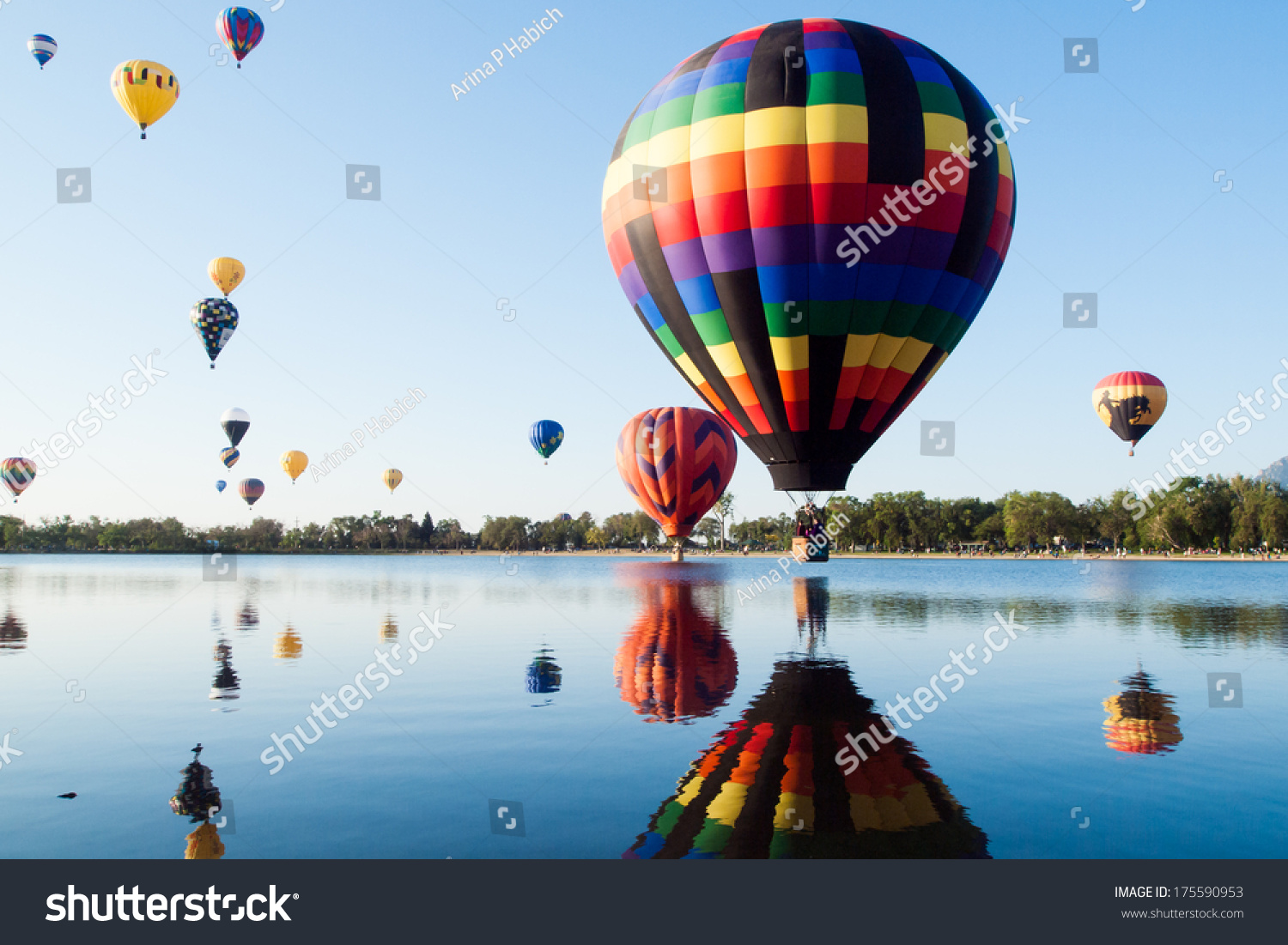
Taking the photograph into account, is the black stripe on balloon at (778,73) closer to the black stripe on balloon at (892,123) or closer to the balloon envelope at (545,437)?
the black stripe on balloon at (892,123)

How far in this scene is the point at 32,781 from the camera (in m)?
9.42

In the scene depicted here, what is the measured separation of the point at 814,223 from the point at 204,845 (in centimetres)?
1619

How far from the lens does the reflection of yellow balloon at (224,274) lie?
43.9 metres

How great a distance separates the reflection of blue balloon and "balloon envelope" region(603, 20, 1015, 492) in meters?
7.07

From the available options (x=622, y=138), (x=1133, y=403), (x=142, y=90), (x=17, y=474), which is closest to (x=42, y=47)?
(x=142, y=90)

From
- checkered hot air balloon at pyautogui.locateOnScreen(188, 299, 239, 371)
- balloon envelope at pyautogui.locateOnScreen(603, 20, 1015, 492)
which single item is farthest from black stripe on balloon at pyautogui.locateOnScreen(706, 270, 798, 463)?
checkered hot air balloon at pyautogui.locateOnScreen(188, 299, 239, 371)

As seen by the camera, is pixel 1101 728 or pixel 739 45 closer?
pixel 1101 728

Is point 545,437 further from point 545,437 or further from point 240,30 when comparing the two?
point 240,30

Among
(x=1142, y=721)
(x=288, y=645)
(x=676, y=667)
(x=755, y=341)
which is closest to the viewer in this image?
(x=1142, y=721)

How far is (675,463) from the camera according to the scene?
194 feet

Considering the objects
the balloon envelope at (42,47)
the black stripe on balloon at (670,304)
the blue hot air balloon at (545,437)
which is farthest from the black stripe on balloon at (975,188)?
the blue hot air balloon at (545,437)
